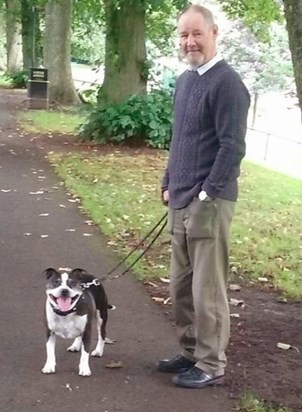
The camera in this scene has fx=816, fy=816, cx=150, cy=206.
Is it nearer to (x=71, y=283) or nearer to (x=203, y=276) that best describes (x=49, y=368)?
(x=71, y=283)

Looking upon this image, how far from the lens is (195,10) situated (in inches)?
180

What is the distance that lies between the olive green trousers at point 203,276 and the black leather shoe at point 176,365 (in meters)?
0.08

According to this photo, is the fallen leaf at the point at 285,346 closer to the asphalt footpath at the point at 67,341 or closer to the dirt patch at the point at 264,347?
the dirt patch at the point at 264,347

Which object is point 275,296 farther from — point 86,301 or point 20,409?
point 20,409

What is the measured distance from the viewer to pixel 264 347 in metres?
5.82

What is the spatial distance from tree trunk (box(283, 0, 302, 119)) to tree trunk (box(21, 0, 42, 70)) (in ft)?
105

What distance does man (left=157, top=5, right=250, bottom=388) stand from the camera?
179 inches

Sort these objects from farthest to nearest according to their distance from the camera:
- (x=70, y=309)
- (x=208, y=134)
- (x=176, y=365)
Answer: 1. (x=176, y=365)
2. (x=70, y=309)
3. (x=208, y=134)

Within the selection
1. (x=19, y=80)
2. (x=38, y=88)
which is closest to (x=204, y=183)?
(x=38, y=88)

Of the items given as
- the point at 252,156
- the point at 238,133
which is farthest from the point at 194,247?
the point at 252,156

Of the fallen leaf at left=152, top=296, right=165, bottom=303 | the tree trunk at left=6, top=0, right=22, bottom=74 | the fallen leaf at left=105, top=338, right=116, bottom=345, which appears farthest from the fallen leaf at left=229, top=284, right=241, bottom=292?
the tree trunk at left=6, top=0, right=22, bottom=74

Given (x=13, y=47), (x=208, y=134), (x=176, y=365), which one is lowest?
(x=13, y=47)

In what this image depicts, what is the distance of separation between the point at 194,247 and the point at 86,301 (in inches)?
29.7

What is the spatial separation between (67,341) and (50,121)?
1675 cm
